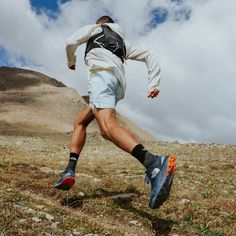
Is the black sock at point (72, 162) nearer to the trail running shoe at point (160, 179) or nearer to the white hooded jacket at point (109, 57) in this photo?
the white hooded jacket at point (109, 57)

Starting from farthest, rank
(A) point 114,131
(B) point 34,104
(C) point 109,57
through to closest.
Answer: (B) point 34,104 < (C) point 109,57 < (A) point 114,131

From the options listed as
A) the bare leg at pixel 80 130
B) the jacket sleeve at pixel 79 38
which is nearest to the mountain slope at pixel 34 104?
the bare leg at pixel 80 130

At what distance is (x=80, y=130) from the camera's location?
7.57 metres

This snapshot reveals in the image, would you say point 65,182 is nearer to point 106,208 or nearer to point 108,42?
point 106,208

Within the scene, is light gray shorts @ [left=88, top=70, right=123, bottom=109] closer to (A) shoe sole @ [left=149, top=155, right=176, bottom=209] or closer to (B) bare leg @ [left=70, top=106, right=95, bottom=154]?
(B) bare leg @ [left=70, top=106, right=95, bottom=154]

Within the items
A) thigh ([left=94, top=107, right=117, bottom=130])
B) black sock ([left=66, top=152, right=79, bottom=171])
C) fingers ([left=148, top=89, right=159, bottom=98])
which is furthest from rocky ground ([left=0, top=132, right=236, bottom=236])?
fingers ([left=148, top=89, right=159, bottom=98])

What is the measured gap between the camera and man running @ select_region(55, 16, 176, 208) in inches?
237

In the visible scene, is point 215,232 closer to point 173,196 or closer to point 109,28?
point 173,196

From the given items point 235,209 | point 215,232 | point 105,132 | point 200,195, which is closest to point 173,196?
point 200,195

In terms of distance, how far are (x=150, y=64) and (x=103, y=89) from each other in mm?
1154

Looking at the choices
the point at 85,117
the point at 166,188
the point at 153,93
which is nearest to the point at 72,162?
the point at 85,117

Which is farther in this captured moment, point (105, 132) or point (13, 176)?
point (13, 176)

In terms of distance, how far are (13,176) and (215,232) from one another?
4.83 m

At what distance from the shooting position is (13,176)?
29.1ft
